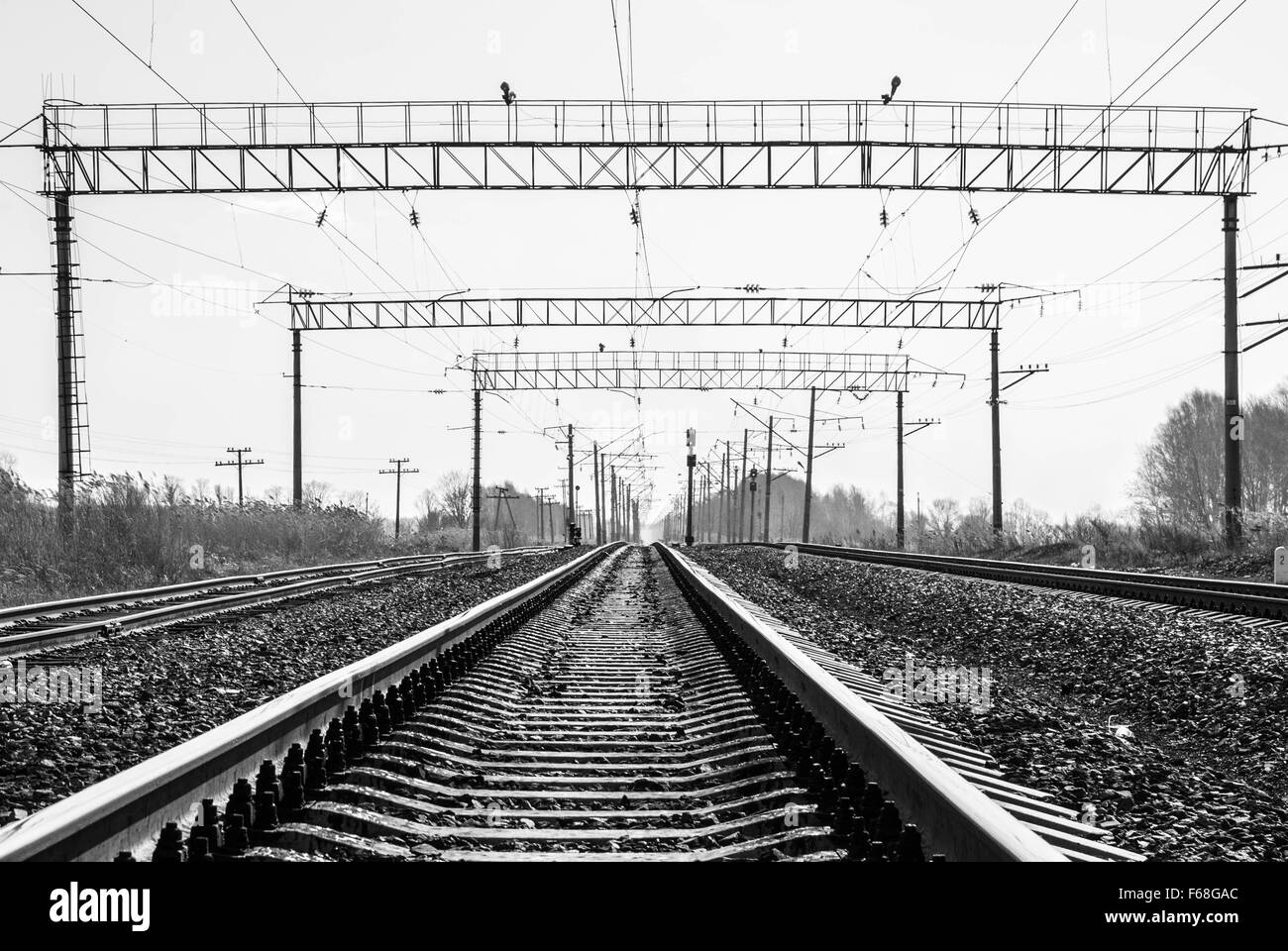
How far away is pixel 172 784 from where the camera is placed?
12.0 ft

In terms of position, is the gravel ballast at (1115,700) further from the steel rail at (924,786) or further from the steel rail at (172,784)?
the steel rail at (172,784)

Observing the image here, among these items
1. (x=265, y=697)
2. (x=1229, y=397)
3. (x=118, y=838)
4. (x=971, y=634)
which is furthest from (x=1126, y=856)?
(x=1229, y=397)

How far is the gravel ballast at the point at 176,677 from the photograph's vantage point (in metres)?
4.88

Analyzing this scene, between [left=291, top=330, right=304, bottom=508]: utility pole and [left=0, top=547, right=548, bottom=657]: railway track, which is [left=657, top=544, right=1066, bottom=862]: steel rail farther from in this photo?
[left=291, top=330, right=304, bottom=508]: utility pole

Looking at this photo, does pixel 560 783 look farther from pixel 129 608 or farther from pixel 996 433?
pixel 996 433

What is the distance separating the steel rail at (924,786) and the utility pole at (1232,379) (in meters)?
18.3

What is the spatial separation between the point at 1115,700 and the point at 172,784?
6.56 meters

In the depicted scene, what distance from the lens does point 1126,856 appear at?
3.66 m

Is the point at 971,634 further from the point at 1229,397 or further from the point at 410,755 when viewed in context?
the point at 1229,397

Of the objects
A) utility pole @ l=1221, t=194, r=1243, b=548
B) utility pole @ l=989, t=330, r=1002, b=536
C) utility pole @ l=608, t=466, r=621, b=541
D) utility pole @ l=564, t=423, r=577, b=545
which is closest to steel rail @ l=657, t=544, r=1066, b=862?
utility pole @ l=1221, t=194, r=1243, b=548

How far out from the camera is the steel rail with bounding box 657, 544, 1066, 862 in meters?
3.03

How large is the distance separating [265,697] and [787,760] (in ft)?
11.3

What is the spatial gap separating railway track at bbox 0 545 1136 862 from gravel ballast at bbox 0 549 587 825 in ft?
2.62
